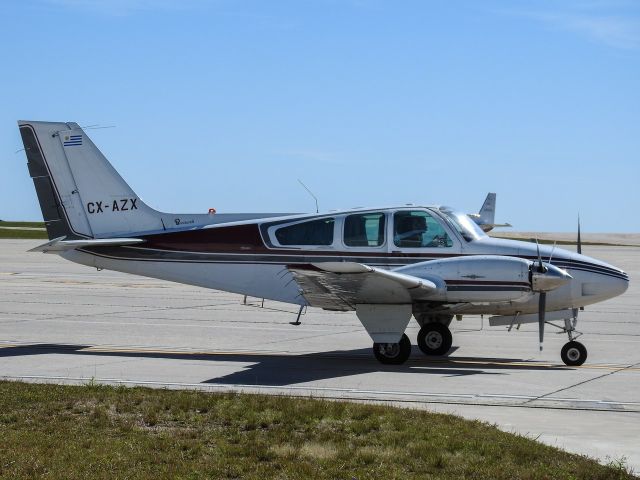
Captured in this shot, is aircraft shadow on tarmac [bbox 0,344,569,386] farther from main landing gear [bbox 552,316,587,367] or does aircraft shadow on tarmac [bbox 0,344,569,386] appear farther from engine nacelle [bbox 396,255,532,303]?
engine nacelle [bbox 396,255,532,303]

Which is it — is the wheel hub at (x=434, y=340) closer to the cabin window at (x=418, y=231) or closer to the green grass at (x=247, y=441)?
the cabin window at (x=418, y=231)

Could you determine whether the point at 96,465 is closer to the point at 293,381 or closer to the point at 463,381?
the point at 293,381

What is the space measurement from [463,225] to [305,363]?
354cm

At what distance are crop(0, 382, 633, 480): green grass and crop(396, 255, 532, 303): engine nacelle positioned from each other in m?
4.74

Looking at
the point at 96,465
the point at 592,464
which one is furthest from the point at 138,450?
the point at 592,464

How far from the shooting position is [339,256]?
16.8 meters

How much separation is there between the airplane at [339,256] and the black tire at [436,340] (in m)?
0.02

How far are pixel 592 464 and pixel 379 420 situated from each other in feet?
8.22

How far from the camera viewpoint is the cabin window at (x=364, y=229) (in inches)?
653

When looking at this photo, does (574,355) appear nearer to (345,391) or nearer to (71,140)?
(345,391)

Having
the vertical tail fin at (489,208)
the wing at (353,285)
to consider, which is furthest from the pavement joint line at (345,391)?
the vertical tail fin at (489,208)

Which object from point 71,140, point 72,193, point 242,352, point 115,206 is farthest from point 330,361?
point 71,140

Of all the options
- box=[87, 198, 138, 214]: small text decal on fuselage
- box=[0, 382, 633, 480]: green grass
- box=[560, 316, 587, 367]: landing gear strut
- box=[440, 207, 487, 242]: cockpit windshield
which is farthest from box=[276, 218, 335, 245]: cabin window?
box=[0, 382, 633, 480]: green grass

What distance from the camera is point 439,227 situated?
16.4 m
